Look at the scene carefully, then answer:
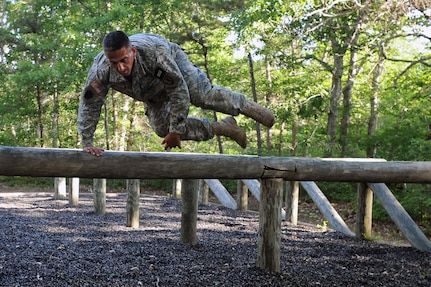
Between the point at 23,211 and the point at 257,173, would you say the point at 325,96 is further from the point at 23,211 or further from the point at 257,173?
the point at 257,173

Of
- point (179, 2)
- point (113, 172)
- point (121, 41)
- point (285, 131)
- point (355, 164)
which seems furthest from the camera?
point (285, 131)

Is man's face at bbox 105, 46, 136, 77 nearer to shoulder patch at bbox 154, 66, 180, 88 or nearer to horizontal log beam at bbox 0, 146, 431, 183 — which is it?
shoulder patch at bbox 154, 66, 180, 88

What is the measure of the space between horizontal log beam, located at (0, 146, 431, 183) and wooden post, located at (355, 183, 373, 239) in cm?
137

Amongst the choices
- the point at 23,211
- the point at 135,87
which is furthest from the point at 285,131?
the point at 135,87

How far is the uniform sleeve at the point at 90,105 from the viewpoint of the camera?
3496 mm

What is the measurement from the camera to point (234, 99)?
434 cm

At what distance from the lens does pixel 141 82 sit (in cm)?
371

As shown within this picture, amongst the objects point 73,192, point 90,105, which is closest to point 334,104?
point 73,192

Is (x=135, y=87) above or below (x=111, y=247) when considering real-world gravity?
above

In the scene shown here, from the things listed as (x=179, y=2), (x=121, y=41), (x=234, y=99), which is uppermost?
(x=179, y=2)

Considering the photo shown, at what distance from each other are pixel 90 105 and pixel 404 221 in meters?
4.49

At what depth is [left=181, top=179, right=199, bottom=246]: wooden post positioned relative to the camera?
5.39m

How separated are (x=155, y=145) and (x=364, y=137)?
32.6 feet

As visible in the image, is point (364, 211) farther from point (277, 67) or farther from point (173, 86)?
point (277, 67)
